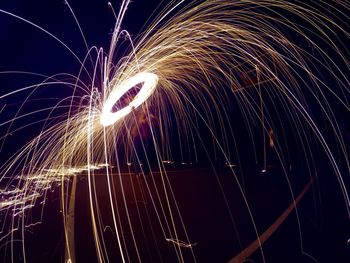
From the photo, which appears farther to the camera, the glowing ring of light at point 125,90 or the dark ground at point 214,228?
the glowing ring of light at point 125,90

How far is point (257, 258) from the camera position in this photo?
4574mm

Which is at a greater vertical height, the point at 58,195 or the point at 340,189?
the point at 58,195

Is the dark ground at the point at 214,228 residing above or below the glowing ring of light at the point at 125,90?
below

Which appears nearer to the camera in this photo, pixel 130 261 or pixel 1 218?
pixel 130 261

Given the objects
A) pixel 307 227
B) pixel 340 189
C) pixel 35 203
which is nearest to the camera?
pixel 307 227

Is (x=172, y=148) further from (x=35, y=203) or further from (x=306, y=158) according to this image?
(x=35, y=203)

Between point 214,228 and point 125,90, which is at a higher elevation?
point 125,90

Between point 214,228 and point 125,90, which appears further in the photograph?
point 125,90

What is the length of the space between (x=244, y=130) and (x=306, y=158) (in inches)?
227

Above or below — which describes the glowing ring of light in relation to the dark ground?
above

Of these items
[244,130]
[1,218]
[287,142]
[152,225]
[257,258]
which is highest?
[244,130]

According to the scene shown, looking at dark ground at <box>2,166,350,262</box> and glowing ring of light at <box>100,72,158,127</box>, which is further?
glowing ring of light at <box>100,72,158,127</box>

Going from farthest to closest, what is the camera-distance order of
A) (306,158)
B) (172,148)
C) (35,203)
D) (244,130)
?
1. (172,148)
2. (244,130)
3. (306,158)
4. (35,203)

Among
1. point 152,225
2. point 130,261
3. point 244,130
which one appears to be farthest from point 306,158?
point 130,261
